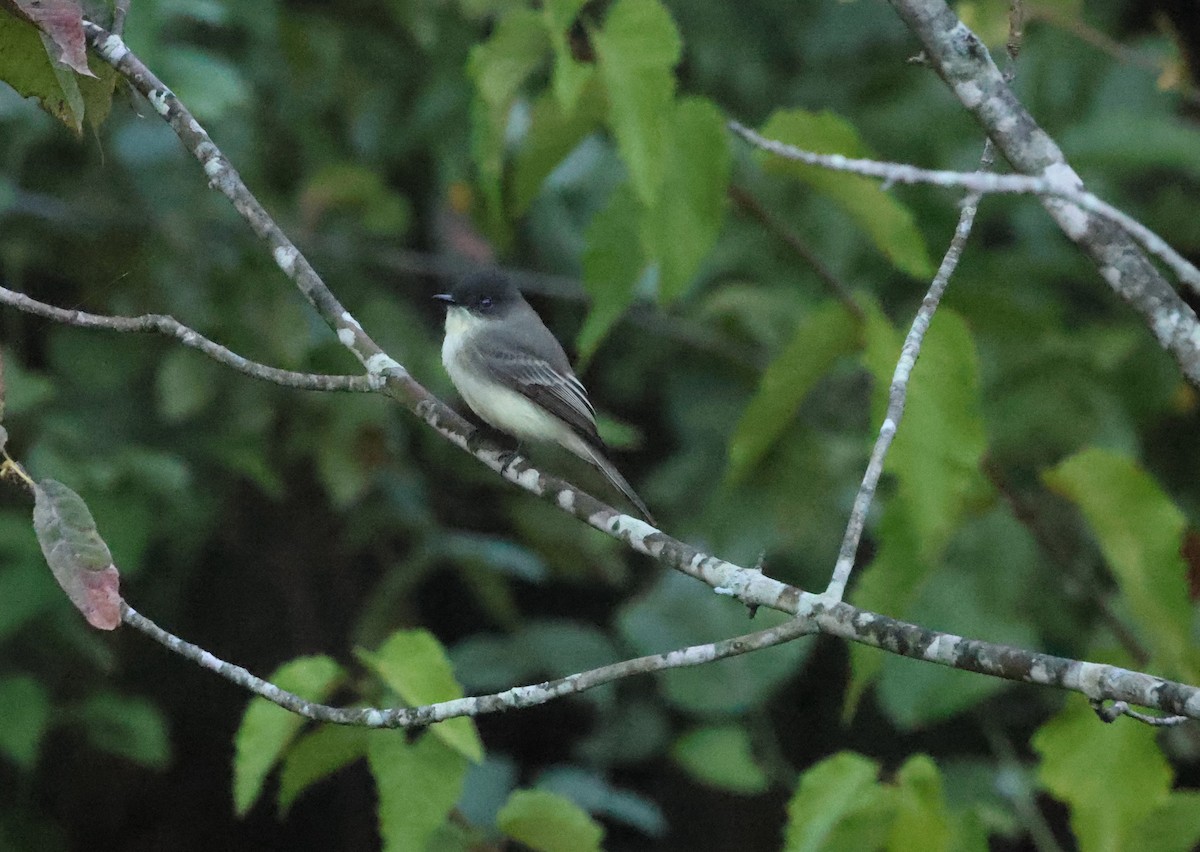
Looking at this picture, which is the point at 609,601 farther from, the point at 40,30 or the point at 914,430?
the point at 40,30

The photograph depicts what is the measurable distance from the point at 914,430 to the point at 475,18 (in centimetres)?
231

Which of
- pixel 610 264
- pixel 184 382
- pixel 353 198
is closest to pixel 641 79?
pixel 610 264

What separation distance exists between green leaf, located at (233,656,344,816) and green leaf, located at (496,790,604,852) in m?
0.41

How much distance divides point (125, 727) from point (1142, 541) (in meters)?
3.10

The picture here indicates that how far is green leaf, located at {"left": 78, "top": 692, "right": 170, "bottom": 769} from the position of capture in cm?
444

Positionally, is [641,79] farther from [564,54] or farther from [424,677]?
[424,677]

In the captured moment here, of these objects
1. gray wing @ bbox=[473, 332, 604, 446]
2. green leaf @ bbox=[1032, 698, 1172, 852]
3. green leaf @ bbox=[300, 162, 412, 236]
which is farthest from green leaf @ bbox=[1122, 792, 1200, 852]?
green leaf @ bbox=[300, 162, 412, 236]

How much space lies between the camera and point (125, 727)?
177 inches

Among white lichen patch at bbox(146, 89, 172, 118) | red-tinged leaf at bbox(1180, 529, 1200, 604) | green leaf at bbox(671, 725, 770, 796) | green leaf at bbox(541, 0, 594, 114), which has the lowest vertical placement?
white lichen patch at bbox(146, 89, 172, 118)

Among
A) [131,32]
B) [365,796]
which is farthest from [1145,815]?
Result: [365,796]

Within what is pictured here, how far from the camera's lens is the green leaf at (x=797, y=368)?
3156 mm

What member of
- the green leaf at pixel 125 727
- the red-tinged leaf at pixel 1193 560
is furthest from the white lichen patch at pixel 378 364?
the green leaf at pixel 125 727

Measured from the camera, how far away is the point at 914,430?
2865mm

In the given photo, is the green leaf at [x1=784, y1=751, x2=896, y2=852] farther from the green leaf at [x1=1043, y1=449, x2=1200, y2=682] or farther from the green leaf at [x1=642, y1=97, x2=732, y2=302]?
the green leaf at [x1=642, y1=97, x2=732, y2=302]
